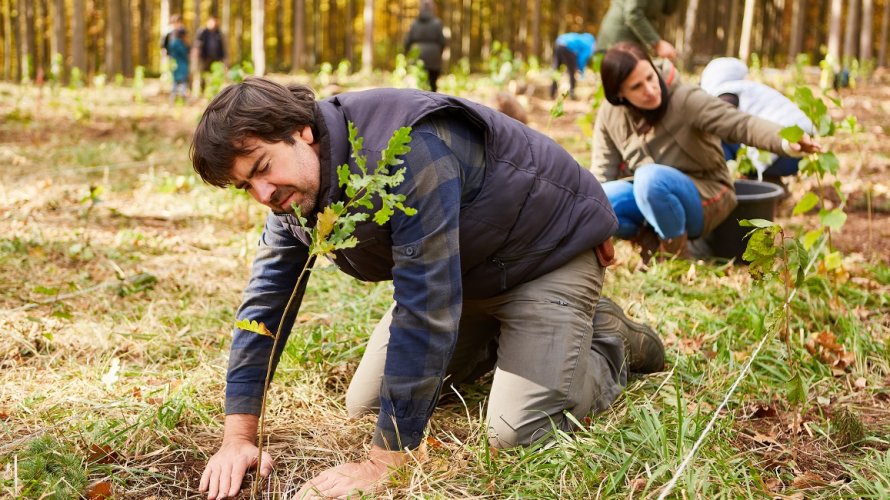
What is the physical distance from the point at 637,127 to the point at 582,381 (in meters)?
1.93

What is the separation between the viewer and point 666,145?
3.91 metres

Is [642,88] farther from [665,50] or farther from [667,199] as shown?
[665,50]

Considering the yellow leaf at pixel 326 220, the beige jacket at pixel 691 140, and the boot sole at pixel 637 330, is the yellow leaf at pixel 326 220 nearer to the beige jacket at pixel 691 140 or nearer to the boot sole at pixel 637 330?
the boot sole at pixel 637 330

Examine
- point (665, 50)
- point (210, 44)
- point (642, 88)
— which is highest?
point (210, 44)

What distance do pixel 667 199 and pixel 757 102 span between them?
1.13 meters

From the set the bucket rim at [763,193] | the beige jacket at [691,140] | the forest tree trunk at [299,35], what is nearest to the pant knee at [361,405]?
the beige jacket at [691,140]

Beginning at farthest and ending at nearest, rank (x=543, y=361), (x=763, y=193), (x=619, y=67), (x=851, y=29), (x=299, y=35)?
(x=299, y=35) < (x=851, y=29) < (x=763, y=193) < (x=619, y=67) < (x=543, y=361)

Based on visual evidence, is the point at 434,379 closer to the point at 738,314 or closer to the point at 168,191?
the point at 738,314

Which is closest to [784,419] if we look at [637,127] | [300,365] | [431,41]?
[300,365]

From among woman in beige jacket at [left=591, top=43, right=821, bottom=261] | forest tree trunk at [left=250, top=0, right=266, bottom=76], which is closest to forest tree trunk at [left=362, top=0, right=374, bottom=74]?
forest tree trunk at [left=250, top=0, right=266, bottom=76]

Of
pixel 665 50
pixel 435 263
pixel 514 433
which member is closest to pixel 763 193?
pixel 665 50

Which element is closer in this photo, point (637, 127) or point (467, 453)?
point (467, 453)

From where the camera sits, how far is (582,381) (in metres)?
2.38

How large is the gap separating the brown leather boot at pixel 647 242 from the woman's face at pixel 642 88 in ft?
2.18
